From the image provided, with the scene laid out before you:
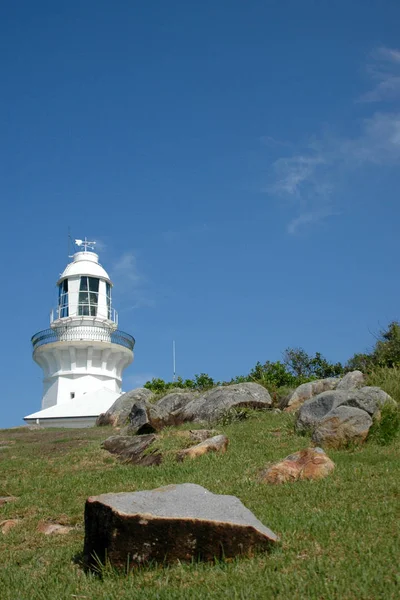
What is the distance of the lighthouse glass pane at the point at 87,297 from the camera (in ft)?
126

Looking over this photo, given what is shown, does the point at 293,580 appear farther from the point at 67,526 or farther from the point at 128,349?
the point at 128,349

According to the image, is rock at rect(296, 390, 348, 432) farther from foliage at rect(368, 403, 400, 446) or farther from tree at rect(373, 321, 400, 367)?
tree at rect(373, 321, 400, 367)

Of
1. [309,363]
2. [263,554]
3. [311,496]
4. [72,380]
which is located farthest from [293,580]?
[72,380]

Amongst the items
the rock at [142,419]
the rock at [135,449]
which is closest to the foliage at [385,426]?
the rock at [135,449]

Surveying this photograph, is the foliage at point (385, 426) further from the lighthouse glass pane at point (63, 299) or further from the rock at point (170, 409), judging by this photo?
the lighthouse glass pane at point (63, 299)

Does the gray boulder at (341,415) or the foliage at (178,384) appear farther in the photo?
the foliage at (178,384)

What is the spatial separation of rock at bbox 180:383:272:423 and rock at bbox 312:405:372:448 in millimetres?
6911

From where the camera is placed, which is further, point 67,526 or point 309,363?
point 309,363

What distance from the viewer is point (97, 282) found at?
39000 millimetres

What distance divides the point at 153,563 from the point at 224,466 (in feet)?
18.6

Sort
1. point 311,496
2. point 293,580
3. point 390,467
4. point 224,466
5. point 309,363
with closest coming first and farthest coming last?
point 293,580
point 311,496
point 390,467
point 224,466
point 309,363

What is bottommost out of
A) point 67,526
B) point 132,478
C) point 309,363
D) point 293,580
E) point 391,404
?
point 293,580

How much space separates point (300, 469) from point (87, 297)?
98.5 ft

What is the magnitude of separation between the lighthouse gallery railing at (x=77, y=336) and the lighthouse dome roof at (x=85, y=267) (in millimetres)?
3300
